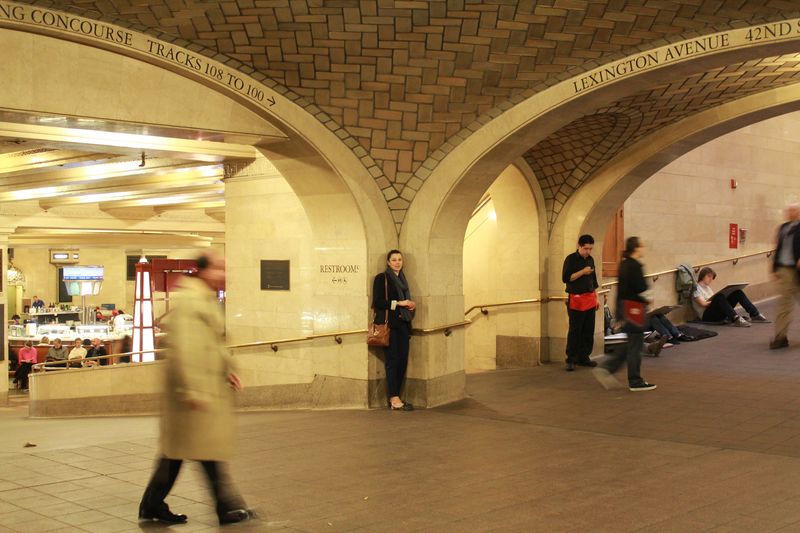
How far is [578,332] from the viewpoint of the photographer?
10.6 meters

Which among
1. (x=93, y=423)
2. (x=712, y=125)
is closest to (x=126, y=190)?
(x=93, y=423)

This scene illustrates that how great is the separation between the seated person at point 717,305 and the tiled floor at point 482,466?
15.1ft

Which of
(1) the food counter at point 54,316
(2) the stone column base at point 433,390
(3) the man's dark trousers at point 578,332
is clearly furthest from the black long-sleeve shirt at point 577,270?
(1) the food counter at point 54,316

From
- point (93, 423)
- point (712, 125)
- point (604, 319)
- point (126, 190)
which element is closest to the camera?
point (93, 423)

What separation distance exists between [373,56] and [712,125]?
4364 mm

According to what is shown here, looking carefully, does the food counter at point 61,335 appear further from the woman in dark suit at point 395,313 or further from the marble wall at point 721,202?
the woman in dark suit at point 395,313

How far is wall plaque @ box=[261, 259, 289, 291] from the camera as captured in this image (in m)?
10.5

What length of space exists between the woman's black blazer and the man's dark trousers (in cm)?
283

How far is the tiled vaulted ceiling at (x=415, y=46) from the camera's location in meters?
7.39

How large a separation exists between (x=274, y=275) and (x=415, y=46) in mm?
3638

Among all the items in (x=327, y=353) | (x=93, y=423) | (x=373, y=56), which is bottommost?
(x=93, y=423)

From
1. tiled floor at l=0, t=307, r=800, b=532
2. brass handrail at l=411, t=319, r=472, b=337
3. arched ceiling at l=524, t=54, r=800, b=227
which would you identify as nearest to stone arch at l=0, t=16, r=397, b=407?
brass handrail at l=411, t=319, r=472, b=337

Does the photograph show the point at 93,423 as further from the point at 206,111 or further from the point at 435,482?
the point at 435,482

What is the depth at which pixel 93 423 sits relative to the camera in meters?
9.46
